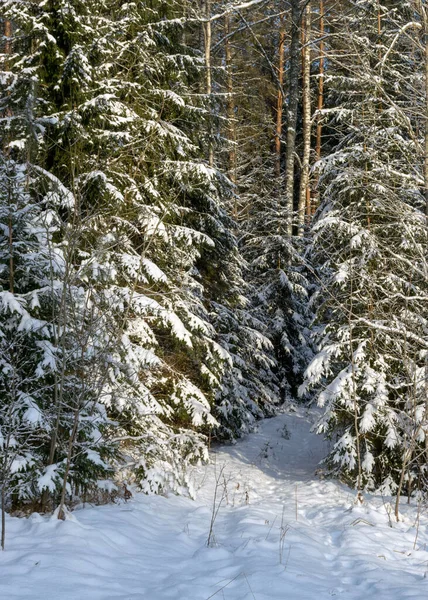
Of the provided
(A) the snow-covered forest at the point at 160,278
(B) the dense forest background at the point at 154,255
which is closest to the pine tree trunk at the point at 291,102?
(A) the snow-covered forest at the point at 160,278

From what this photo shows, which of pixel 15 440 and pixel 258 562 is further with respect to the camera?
pixel 15 440

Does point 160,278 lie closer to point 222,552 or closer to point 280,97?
point 222,552

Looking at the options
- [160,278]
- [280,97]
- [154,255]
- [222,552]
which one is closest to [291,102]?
[280,97]

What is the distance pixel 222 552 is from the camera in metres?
4.72

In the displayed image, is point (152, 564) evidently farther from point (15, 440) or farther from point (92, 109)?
point (92, 109)

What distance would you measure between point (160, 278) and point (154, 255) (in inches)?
37.5

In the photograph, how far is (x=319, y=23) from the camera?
67.4 feet

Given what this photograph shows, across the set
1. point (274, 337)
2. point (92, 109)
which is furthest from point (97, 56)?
point (274, 337)

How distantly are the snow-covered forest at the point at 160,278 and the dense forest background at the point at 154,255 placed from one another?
4cm

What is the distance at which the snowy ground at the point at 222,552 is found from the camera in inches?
148

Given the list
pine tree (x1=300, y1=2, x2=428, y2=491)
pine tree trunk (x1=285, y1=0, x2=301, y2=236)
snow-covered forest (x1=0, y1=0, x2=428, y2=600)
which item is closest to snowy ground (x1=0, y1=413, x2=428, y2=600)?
snow-covered forest (x1=0, y1=0, x2=428, y2=600)

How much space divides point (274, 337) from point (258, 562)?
34.0 ft

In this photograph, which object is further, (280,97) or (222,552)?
(280,97)

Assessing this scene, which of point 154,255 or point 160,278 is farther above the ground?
point 154,255
